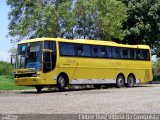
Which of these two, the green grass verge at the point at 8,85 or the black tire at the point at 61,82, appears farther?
the green grass verge at the point at 8,85

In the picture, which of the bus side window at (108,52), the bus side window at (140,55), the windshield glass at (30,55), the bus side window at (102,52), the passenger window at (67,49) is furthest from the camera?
the bus side window at (140,55)

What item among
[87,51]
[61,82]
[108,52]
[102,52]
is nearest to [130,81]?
[108,52]

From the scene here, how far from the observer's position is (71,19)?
36188mm

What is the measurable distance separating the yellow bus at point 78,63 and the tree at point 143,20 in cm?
989

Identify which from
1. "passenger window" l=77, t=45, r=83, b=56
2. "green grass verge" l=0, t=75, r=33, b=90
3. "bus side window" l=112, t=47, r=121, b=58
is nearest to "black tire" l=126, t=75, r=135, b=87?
"bus side window" l=112, t=47, r=121, b=58

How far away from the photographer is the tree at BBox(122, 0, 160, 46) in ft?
143

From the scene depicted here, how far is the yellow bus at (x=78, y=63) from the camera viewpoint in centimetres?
2544

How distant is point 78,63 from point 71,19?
30.0 feet

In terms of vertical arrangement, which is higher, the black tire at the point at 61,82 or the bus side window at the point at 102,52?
the bus side window at the point at 102,52

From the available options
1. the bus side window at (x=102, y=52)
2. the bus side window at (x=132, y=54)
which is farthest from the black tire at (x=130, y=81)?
the bus side window at (x=102, y=52)

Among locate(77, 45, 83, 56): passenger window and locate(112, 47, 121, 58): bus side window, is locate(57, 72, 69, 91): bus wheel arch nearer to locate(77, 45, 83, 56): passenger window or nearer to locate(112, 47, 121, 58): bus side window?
locate(77, 45, 83, 56): passenger window

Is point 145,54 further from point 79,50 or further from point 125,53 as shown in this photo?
point 79,50

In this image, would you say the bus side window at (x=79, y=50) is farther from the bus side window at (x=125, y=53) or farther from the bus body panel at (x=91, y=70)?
the bus side window at (x=125, y=53)

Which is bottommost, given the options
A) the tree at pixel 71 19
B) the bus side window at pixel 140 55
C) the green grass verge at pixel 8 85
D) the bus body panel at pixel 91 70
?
the green grass verge at pixel 8 85
